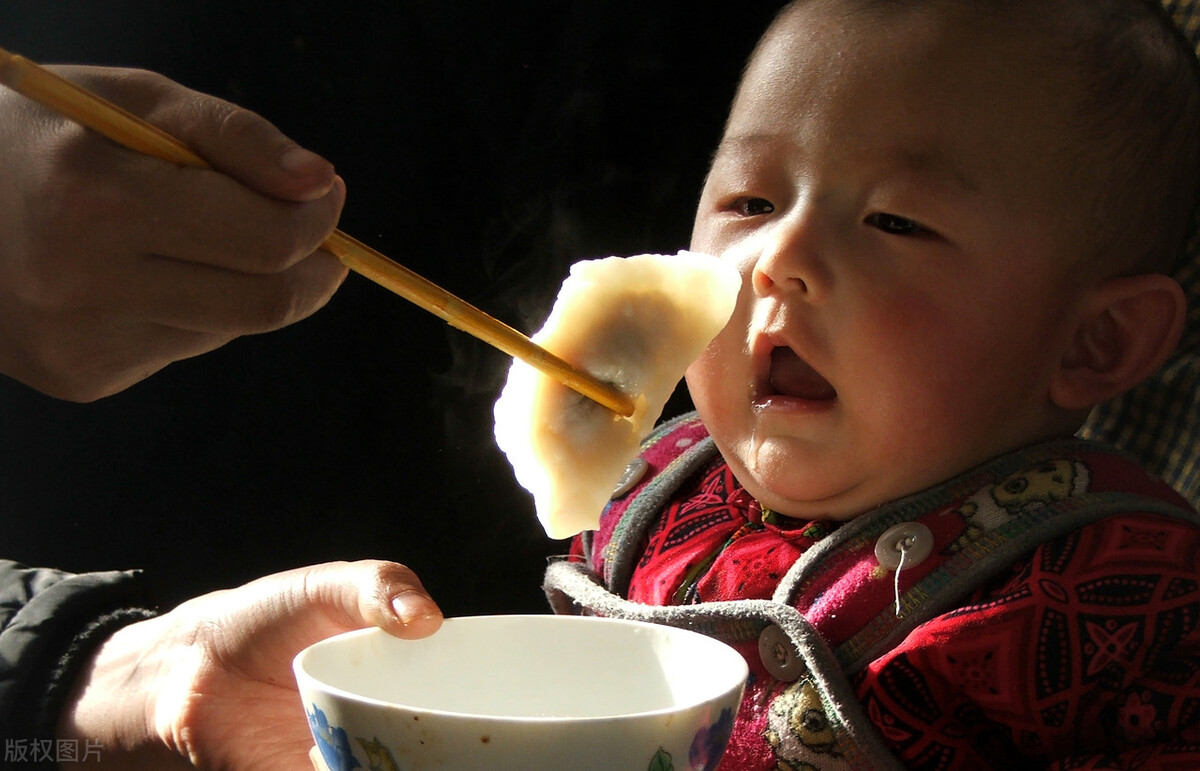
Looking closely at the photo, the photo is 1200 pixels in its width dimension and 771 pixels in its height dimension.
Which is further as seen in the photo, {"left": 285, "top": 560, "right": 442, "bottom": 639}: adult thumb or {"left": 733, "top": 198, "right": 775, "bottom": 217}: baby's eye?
{"left": 733, "top": 198, "right": 775, "bottom": 217}: baby's eye

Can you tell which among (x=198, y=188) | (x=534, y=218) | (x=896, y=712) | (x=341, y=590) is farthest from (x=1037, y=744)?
(x=534, y=218)

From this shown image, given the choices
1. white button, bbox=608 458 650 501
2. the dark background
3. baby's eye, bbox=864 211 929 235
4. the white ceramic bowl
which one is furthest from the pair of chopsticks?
the dark background

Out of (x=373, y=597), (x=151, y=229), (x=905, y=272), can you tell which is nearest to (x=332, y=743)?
(x=373, y=597)

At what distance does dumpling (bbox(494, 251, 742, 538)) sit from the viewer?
891mm

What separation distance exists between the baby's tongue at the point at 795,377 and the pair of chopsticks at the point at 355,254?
0.21m

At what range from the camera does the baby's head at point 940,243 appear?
1.00 m

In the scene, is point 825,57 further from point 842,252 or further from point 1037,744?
point 1037,744

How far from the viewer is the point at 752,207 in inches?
44.2

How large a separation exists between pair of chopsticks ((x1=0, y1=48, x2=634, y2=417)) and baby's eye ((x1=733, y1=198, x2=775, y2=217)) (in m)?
0.31

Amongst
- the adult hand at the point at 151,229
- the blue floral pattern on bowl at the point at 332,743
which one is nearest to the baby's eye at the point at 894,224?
the adult hand at the point at 151,229

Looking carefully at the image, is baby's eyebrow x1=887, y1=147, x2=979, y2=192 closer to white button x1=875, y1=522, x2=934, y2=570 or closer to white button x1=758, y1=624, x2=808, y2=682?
white button x1=875, y1=522, x2=934, y2=570

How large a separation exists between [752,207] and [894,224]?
0.54ft

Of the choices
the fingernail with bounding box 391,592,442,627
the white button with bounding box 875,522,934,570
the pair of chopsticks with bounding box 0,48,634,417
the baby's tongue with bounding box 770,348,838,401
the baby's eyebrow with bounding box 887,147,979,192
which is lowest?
the fingernail with bounding box 391,592,442,627

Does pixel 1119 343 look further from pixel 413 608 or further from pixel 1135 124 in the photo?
pixel 413 608
